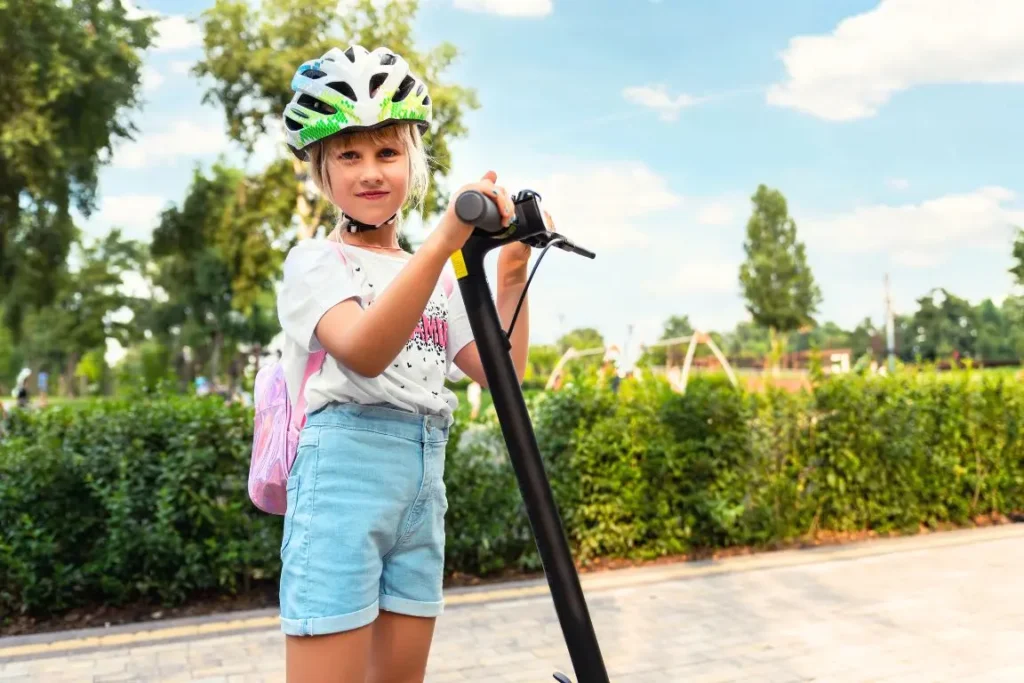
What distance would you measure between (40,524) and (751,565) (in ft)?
13.3

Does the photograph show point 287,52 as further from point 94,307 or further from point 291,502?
point 291,502

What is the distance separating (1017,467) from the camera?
7.59 m

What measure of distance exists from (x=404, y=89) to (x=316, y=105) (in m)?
0.17

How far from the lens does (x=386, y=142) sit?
1.87 m

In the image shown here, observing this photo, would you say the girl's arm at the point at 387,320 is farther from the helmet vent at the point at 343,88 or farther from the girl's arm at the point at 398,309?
the helmet vent at the point at 343,88

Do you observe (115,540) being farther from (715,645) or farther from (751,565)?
(751,565)

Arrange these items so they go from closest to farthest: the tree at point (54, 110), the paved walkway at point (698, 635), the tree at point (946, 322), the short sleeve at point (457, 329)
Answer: the short sleeve at point (457, 329)
the paved walkway at point (698, 635)
the tree at point (54, 110)
the tree at point (946, 322)

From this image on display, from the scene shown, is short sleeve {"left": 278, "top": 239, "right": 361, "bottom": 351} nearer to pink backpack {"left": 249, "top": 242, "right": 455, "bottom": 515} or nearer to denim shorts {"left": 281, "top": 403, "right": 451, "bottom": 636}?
pink backpack {"left": 249, "top": 242, "right": 455, "bottom": 515}

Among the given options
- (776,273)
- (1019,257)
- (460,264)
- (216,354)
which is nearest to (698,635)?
(460,264)

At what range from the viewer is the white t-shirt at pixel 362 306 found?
1.75m

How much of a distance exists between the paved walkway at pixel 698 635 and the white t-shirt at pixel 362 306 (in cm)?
245

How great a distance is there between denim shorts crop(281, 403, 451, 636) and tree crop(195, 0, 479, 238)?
23.7m

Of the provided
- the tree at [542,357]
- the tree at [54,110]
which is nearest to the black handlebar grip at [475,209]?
the tree at [54,110]

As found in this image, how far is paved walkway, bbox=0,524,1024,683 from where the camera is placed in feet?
13.3
